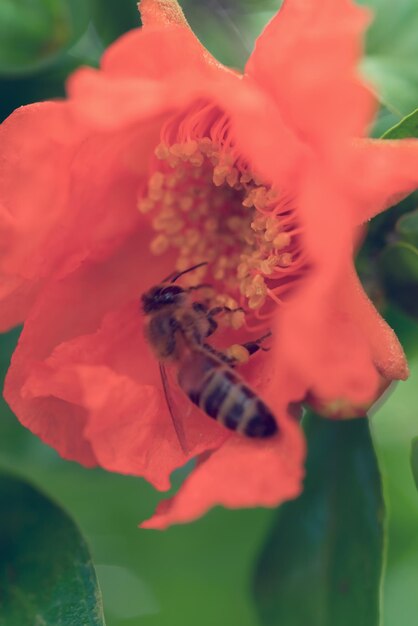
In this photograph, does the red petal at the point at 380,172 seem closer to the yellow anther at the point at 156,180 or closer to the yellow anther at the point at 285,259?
the yellow anther at the point at 285,259

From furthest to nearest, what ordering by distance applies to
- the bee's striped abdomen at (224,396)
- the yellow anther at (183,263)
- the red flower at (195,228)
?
the yellow anther at (183,263)
the bee's striped abdomen at (224,396)
the red flower at (195,228)

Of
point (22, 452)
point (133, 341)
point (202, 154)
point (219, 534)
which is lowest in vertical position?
point (219, 534)

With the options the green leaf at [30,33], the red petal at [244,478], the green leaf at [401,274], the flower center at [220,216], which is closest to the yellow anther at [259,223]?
the flower center at [220,216]

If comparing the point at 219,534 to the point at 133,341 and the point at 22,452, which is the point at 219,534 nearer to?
the point at 22,452

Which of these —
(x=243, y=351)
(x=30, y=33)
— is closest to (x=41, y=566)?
(x=243, y=351)

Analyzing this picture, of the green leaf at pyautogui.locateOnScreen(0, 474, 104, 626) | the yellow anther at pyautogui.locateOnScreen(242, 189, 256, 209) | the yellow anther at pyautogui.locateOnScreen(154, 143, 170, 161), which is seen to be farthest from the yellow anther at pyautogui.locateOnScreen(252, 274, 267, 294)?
the green leaf at pyautogui.locateOnScreen(0, 474, 104, 626)

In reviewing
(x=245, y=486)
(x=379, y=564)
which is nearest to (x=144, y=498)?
(x=379, y=564)

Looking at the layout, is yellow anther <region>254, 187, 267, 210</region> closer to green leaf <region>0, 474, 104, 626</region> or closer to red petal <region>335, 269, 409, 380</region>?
red petal <region>335, 269, 409, 380</region>
